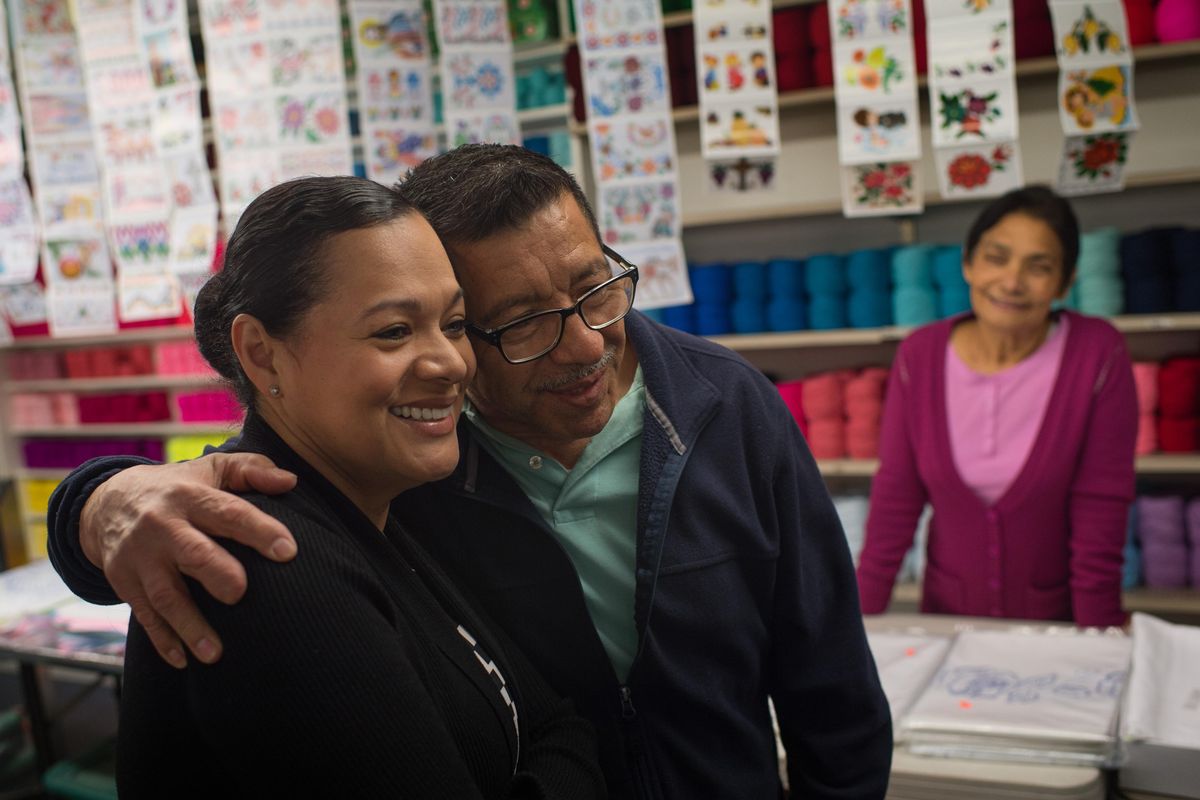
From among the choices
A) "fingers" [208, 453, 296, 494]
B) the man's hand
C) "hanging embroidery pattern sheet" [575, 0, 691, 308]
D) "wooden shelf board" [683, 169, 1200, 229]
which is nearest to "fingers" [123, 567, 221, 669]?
the man's hand

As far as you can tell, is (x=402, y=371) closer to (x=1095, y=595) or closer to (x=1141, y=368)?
(x=1095, y=595)

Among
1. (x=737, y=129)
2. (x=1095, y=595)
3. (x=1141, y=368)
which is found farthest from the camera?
(x=1141, y=368)

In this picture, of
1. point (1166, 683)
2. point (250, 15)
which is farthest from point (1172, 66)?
point (250, 15)

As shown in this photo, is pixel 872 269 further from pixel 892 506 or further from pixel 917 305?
pixel 892 506

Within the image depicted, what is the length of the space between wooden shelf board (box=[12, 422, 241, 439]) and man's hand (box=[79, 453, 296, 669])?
4112mm

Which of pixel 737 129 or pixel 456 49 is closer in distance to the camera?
pixel 737 129

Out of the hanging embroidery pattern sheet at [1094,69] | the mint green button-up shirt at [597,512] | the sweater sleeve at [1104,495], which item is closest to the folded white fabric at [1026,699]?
the sweater sleeve at [1104,495]

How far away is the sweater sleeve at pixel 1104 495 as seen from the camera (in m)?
2.18

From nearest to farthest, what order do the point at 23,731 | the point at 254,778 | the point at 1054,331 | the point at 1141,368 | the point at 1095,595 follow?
the point at 254,778 → the point at 1095,595 → the point at 1054,331 → the point at 1141,368 → the point at 23,731

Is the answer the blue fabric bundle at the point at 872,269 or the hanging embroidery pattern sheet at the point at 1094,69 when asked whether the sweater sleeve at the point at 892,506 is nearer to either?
the hanging embroidery pattern sheet at the point at 1094,69

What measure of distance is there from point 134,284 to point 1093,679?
3.49 metres

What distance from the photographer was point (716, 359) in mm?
1321

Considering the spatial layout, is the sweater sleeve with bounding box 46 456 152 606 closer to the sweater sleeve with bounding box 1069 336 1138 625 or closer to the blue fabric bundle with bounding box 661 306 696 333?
the sweater sleeve with bounding box 1069 336 1138 625

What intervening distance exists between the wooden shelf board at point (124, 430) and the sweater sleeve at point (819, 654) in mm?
4066
